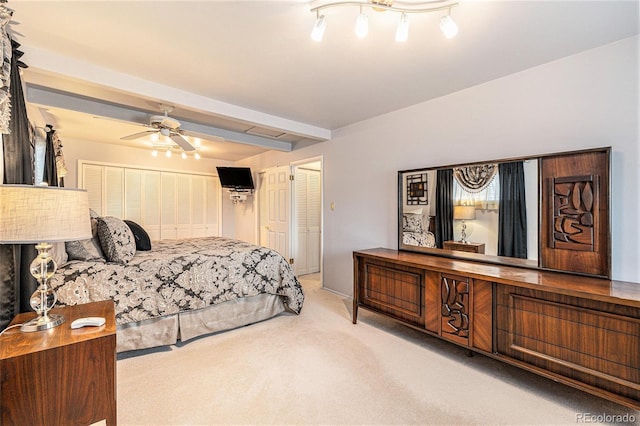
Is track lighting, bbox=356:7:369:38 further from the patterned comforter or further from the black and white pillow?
the black and white pillow

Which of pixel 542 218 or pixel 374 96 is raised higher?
pixel 374 96

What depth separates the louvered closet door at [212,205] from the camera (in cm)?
590

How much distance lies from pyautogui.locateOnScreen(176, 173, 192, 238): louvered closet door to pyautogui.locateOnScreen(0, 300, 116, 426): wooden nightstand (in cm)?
438

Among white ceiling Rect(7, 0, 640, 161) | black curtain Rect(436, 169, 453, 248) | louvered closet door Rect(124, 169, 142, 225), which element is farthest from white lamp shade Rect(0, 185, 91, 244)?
louvered closet door Rect(124, 169, 142, 225)

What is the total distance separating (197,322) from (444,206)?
2.62 meters

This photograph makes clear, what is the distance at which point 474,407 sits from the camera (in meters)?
1.73

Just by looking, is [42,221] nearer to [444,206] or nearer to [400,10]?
[400,10]

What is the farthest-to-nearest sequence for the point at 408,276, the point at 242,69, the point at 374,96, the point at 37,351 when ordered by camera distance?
the point at 374,96, the point at 408,276, the point at 242,69, the point at 37,351

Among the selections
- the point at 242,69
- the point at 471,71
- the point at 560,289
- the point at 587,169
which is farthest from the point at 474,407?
the point at 242,69

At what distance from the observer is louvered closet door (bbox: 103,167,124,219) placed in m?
4.70

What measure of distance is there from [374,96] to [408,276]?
1788mm

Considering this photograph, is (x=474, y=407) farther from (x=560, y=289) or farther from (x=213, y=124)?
(x=213, y=124)

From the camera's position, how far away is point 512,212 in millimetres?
2275

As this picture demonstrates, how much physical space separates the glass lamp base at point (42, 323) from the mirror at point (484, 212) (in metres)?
2.83
